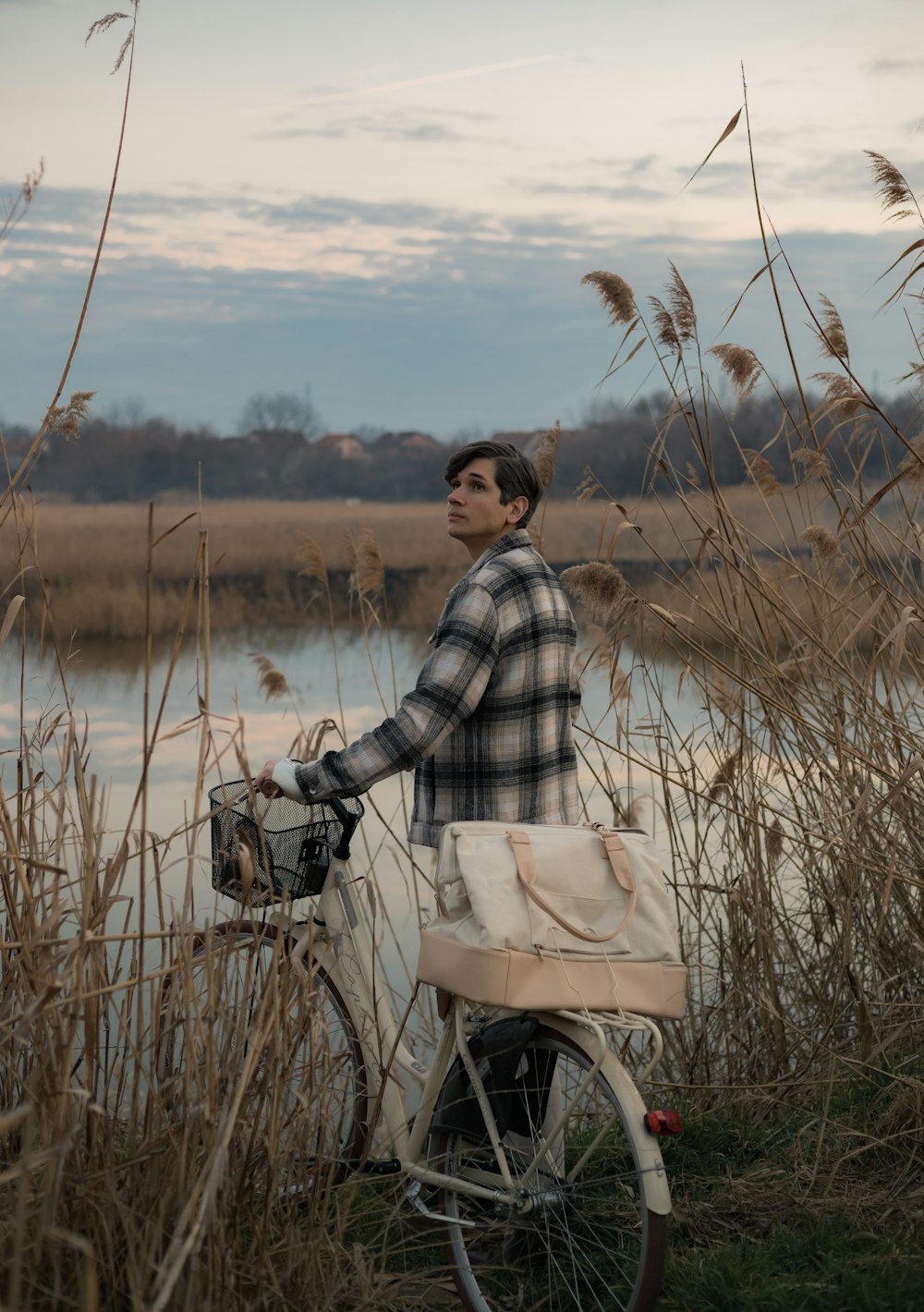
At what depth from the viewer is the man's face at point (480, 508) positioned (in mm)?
3086

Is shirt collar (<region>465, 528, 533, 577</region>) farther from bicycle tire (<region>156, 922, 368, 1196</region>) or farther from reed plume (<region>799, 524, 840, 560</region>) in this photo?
reed plume (<region>799, 524, 840, 560</region>)

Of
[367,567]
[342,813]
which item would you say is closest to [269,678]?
[367,567]

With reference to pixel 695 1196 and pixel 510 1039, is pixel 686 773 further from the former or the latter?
pixel 510 1039

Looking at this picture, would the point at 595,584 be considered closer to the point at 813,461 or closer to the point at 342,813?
the point at 813,461

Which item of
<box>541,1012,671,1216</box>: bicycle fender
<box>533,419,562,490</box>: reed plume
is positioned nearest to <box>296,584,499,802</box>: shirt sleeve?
<box>541,1012,671,1216</box>: bicycle fender

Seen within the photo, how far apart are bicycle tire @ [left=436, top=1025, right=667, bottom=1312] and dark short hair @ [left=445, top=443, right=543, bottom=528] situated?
3.87 feet

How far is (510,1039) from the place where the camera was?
2.67 m

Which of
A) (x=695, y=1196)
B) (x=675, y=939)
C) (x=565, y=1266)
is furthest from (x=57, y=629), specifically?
(x=695, y=1196)

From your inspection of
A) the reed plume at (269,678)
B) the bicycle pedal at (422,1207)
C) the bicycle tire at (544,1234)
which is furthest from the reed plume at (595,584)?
the bicycle pedal at (422,1207)

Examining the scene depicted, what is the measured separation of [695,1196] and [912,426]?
8.53 ft

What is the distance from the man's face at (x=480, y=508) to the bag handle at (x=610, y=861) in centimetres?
80

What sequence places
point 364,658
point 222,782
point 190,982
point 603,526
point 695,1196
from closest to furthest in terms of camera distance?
1. point 190,982
2. point 222,782
3. point 695,1196
4. point 603,526
5. point 364,658

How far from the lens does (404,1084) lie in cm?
306

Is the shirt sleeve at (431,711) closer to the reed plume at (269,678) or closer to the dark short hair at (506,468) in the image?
the dark short hair at (506,468)
